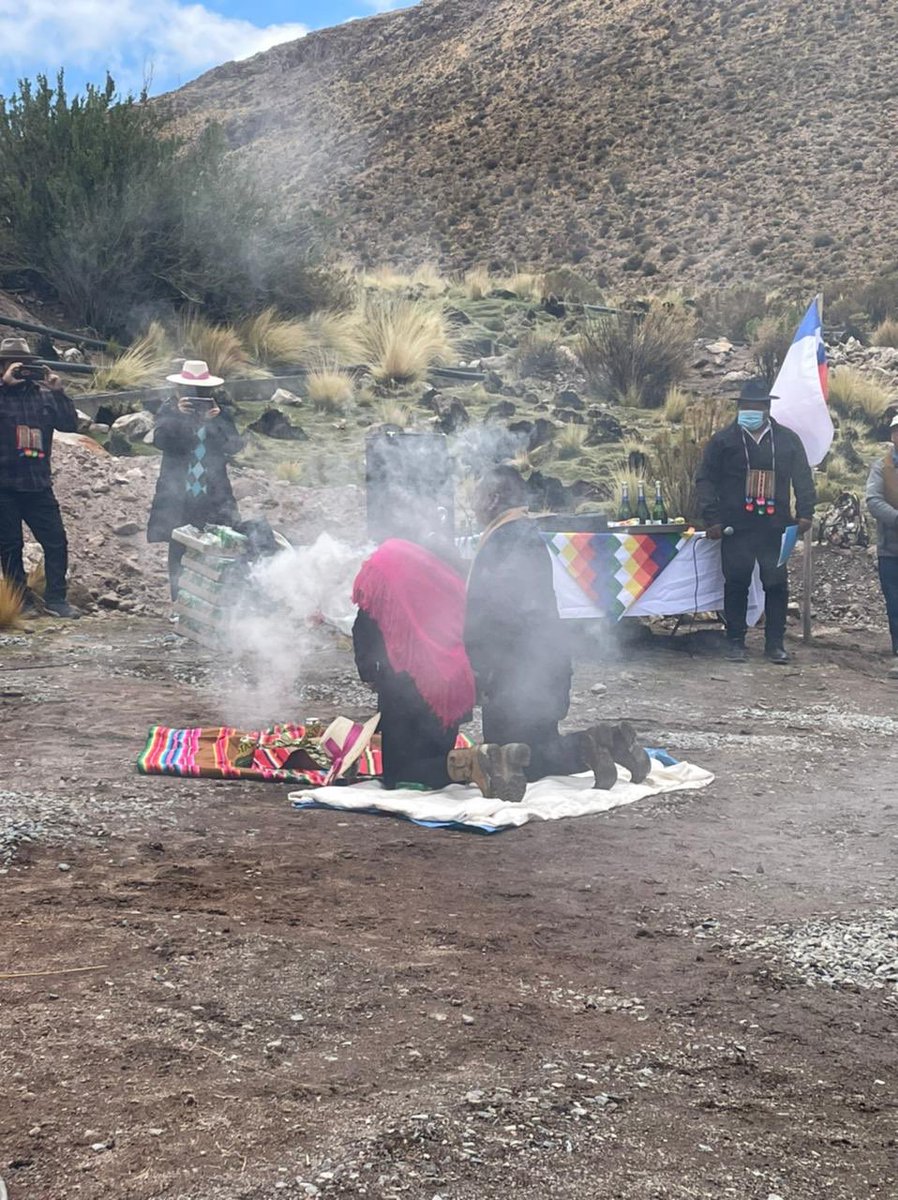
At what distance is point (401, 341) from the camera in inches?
774

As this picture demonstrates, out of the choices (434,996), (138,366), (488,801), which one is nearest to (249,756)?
(488,801)

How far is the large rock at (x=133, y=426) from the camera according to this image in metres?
15.0

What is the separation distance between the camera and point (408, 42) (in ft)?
231

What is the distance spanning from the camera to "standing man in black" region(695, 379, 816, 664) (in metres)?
10.3

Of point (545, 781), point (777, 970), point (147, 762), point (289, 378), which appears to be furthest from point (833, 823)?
point (289, 378)

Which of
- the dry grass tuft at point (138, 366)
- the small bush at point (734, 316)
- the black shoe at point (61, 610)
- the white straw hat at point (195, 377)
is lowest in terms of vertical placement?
the black shoe at point (61, 610)

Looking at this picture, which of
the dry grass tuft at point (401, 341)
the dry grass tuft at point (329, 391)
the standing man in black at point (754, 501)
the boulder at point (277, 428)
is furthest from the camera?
the dry grass tuft at point (401, 341)

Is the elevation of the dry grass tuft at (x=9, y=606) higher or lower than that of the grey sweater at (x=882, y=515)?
lower

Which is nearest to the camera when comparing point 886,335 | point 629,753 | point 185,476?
point 629,753

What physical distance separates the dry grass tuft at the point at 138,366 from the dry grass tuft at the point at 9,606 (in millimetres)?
6701

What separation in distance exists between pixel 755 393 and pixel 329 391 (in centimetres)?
830

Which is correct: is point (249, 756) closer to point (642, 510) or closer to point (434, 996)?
point (434, 996)

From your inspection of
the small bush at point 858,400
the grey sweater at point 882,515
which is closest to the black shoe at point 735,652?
the grey sweater at point 882,515

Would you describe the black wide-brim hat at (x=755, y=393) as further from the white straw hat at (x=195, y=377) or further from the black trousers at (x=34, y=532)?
the black trousers at (x=34, y=532)
